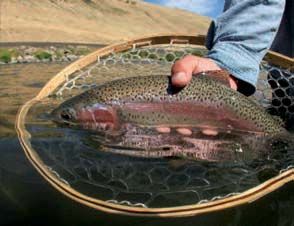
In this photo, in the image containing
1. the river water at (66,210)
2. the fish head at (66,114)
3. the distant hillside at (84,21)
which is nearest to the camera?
the river water at (66,210)

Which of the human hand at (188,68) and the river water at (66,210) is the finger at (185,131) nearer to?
the human hand at (188,68)

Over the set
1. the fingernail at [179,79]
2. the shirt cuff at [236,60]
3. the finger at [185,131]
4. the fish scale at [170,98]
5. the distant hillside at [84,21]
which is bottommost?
the distant hillside at [84,21]

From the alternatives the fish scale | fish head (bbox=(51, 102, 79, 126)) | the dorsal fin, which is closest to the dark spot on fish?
the fish scale

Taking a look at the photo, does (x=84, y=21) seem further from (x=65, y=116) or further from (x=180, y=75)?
(x=180, y=75)

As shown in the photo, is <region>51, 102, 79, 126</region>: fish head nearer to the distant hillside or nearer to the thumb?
the thumb

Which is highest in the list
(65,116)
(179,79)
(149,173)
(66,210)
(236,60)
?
(236,60)

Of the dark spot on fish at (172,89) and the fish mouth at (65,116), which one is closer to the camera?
the dark spot on fish at (172,89)

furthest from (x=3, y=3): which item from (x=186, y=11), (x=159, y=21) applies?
(x=186, y=11)

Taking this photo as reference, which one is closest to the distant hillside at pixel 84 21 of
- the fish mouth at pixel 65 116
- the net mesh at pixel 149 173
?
the fish mouth at pixel 65 116

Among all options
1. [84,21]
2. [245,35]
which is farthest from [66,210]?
[84,21]
